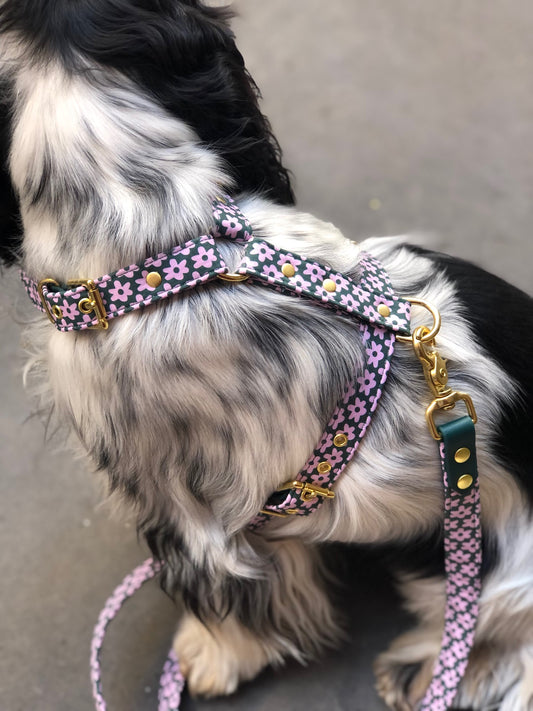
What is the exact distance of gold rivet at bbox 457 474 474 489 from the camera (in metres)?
0.90

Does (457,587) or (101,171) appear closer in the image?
(101,171)

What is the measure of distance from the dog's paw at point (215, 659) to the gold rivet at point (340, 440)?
0.48m

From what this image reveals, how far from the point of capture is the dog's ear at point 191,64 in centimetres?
77

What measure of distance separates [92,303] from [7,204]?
18cm

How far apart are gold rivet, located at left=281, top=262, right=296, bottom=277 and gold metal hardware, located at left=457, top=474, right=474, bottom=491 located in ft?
1.03

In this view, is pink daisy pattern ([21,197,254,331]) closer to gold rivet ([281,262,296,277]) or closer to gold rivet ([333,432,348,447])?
gold rivet ([281,262,296,277])

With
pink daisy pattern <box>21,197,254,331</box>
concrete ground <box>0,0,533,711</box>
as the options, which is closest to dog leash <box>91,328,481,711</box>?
concrete ground <box>0,0,533,711</box>

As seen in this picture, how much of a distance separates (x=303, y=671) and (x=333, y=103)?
4.70ft

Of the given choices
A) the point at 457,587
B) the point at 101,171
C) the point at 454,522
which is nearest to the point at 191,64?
the point at 101,171

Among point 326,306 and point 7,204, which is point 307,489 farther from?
point 7,204

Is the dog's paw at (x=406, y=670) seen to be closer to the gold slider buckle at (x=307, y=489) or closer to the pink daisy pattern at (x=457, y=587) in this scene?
the pink daisy pattern at (x=457, y=587)

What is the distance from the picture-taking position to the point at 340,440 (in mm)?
888

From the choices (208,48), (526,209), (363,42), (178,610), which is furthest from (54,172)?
(363,42)

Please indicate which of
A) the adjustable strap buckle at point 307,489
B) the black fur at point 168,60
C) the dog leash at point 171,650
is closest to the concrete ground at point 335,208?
the dog leash at point 171,650
